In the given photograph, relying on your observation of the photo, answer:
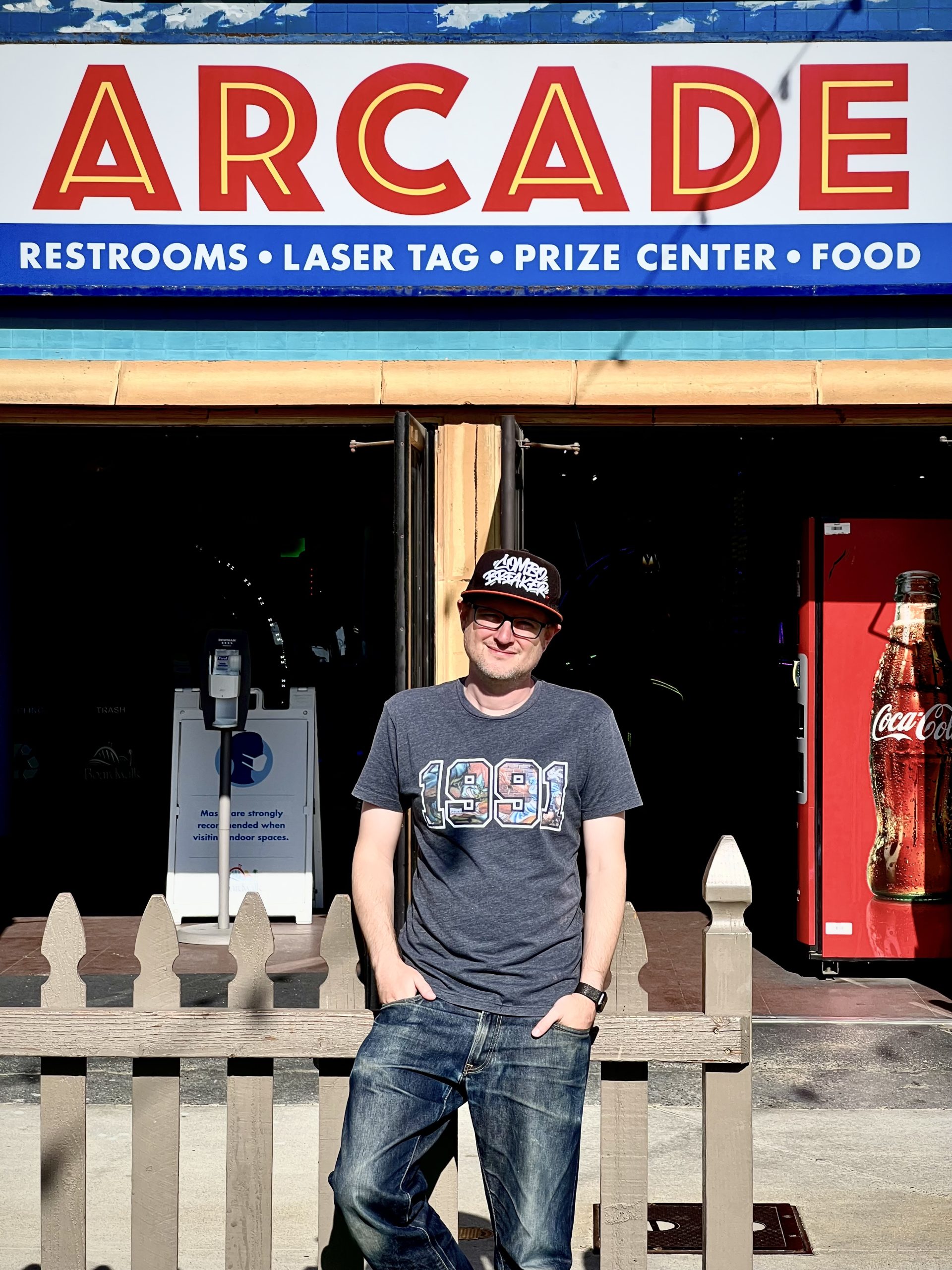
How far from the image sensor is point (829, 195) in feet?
21.6

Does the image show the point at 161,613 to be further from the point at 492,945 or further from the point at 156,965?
the point at 492,945

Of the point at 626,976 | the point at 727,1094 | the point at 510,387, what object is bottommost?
the point at 727,1094

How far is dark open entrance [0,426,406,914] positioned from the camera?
10.9 m

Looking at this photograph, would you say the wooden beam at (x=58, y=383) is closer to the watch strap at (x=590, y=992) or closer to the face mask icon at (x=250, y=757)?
the face mask icon at (x=250, y=757)

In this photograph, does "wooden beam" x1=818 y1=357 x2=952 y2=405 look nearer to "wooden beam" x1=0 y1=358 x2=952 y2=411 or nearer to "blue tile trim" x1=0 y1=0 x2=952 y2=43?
A: "wooden beam" x1=0 y1=358 x2=952 y2=411

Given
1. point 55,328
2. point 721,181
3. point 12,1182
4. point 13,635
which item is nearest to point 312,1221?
point 12,1182

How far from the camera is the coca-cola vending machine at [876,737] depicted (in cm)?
739

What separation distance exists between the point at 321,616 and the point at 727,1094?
26.3ft

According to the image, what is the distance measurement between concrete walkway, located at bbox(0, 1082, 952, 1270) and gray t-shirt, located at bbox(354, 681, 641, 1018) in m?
1.52

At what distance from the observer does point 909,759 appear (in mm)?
7445

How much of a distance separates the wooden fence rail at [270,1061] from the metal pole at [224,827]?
4.92 meters

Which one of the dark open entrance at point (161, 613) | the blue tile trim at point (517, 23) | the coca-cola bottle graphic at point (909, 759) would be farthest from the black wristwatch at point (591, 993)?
the dark open entrance at point (161, 613)

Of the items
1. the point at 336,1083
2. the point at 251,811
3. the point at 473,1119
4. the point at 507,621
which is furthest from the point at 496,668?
the point at 251,811

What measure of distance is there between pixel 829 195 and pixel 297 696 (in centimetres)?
481
